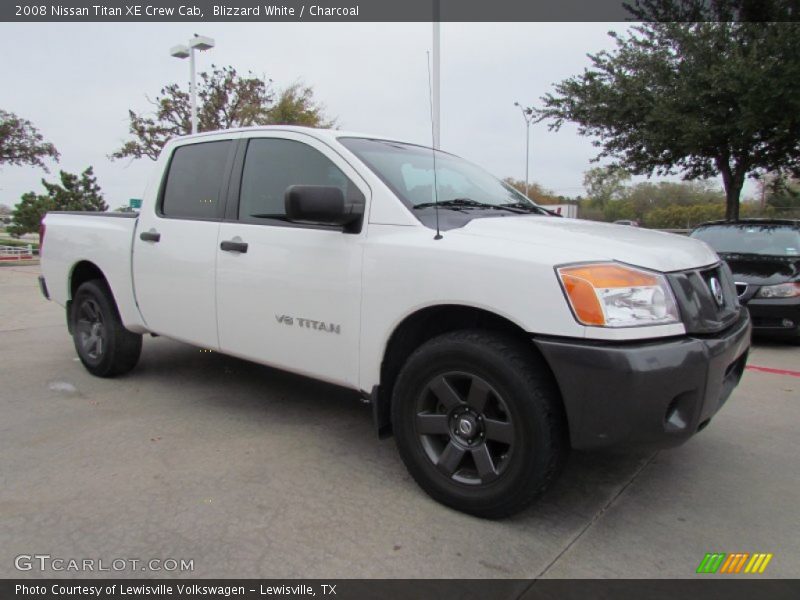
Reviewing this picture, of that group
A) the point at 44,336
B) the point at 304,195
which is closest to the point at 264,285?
the point at 304,195

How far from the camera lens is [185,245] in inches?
151

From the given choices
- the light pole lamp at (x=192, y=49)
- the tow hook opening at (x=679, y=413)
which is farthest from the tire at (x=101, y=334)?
the light pole lamp at (x=192, y=49)

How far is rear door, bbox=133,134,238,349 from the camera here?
12.2ft

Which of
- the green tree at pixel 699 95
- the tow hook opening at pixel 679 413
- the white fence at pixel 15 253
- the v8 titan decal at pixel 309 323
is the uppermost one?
the green tree at pixel 699 95

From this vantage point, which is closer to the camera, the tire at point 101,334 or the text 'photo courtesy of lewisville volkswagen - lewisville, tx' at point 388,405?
the text 'photo courtesy of lewisville volkswagen - lewisville, tx' at point 388,405

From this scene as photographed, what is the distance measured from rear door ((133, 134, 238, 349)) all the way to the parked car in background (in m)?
5.44

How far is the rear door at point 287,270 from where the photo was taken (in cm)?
301

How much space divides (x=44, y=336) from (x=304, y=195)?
17.7 ft

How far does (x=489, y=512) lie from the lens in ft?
8.47

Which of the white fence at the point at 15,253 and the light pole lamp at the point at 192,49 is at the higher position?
the light pole lamp at the point at 192,49

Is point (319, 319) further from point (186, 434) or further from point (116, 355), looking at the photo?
point (116, 355)

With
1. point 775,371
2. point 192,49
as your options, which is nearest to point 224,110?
point 192,49

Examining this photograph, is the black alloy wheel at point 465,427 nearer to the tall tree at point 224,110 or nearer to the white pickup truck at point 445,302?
the white pickup truck at point 445,302

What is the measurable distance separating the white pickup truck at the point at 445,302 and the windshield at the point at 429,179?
2cm
